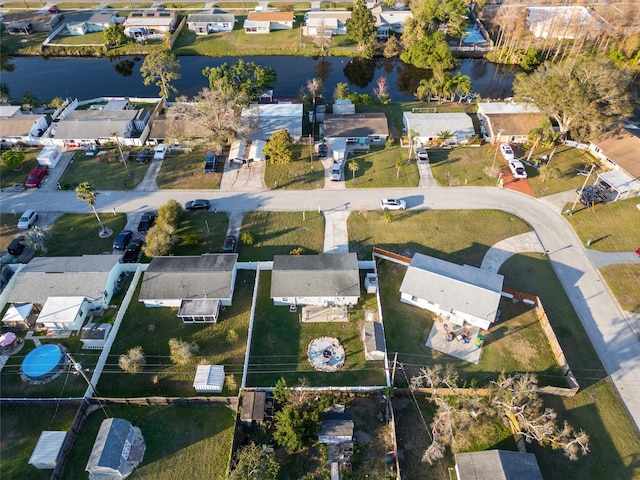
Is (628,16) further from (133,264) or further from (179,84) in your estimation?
(133,264)

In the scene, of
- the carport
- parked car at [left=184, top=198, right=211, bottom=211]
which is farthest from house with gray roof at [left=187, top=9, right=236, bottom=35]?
the carport

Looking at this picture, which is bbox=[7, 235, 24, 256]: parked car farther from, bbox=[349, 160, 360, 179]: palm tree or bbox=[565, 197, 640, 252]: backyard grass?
bbox=[565, 197, 640, 252]: backyard grass

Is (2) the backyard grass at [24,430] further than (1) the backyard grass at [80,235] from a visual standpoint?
No

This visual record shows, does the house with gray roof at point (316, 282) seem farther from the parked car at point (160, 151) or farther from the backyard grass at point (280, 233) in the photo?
the parked car at point (160, 151)

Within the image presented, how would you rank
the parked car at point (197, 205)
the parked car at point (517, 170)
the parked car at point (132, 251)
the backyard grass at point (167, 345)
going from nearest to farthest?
1. the backyard grass at point (167, 345)
2. the parked car at point (132, 251)
3. the parked car at point (197, 205)
4. the parked car at point (517, 170)

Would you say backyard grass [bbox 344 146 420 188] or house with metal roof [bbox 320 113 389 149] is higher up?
house with metal roof [bbox 320 113 389 149]

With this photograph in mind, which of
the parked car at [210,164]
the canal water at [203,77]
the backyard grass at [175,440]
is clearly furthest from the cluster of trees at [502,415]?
the canal water at [203,77]

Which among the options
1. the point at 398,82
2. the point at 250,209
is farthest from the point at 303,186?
Result: the point at 398,82
